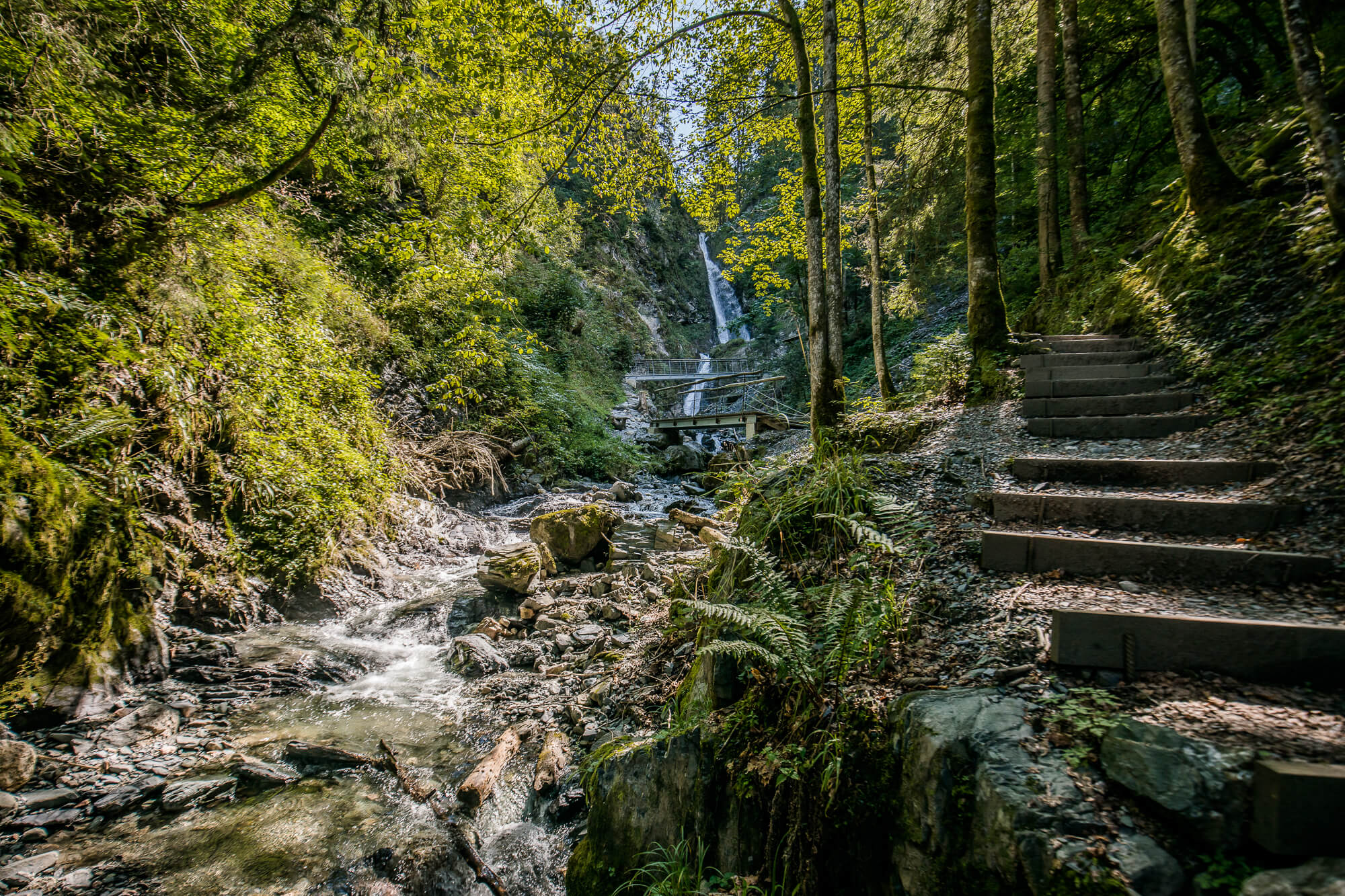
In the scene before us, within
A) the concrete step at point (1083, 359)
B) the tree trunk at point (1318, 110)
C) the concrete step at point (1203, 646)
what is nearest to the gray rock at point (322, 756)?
the concrete step at point (1203, 646)

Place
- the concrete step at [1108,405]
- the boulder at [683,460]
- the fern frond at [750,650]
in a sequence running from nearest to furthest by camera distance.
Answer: the fern frond at [750,650], the concrete step at [1108,405], the boulder at [683,460]

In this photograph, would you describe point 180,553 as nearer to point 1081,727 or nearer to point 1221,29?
point 1081,727

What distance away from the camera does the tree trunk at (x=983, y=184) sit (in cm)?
584

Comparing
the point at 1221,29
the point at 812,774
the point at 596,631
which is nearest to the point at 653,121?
the point at 596,631

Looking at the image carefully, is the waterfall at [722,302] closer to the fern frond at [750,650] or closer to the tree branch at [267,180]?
the tree branch at [267,180]

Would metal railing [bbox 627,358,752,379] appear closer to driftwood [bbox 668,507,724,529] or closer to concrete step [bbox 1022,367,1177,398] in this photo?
driftwood [bbox 668,507,724,529]

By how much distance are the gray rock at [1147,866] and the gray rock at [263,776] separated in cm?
471

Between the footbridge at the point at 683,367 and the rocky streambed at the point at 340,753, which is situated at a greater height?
the footbridge at the point at 683,367

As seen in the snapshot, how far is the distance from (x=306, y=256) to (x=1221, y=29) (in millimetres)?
16344

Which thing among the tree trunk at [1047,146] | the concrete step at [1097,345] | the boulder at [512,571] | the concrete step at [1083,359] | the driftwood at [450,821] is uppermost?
the tree trunk at [1047,146]

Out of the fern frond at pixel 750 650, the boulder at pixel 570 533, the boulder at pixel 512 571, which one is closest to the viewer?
the fern frond at pixel 750 650

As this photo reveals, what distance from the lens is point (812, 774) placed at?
6.89ft

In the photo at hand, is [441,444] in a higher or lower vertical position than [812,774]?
higher

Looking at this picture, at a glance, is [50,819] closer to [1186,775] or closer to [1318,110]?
[1186,775]
